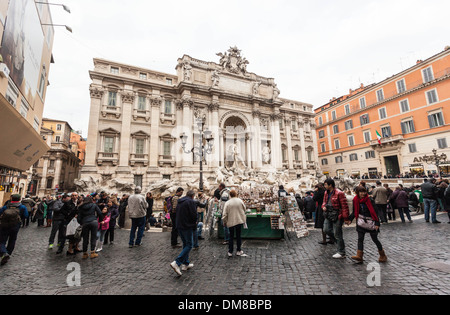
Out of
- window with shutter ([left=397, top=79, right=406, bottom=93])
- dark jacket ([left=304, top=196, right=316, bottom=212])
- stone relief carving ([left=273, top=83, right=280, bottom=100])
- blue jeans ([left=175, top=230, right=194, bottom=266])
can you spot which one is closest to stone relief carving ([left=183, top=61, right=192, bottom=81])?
stone relief carving ([left=273, top=83, right=280, bottom=100])

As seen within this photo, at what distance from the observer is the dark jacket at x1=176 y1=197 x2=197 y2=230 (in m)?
4.14

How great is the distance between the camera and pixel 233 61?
25594mm

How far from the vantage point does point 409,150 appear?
2353cm

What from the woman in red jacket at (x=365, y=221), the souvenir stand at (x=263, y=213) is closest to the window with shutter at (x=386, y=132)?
the souvenir stand at (x=263, y=213)

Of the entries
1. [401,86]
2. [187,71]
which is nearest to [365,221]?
[187,71]

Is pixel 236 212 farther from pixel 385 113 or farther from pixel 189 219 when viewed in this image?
pixel 385 113

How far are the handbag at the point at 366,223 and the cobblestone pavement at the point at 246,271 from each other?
2.38ft

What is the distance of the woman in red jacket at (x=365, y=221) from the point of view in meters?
4.10

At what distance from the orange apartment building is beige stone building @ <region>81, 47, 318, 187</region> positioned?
9271mm

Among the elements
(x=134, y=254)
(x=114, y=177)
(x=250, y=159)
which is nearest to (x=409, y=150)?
(x=250, y=159)

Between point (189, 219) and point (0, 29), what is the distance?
30.9 feet

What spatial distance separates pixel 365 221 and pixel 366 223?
0.04 m

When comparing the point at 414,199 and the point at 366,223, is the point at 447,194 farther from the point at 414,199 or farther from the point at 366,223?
the point at 366,223

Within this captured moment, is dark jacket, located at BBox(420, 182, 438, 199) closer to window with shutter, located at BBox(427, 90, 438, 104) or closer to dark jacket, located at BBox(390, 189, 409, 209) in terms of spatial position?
dark jacket, located at BBox(390, 189, 409, 209)
